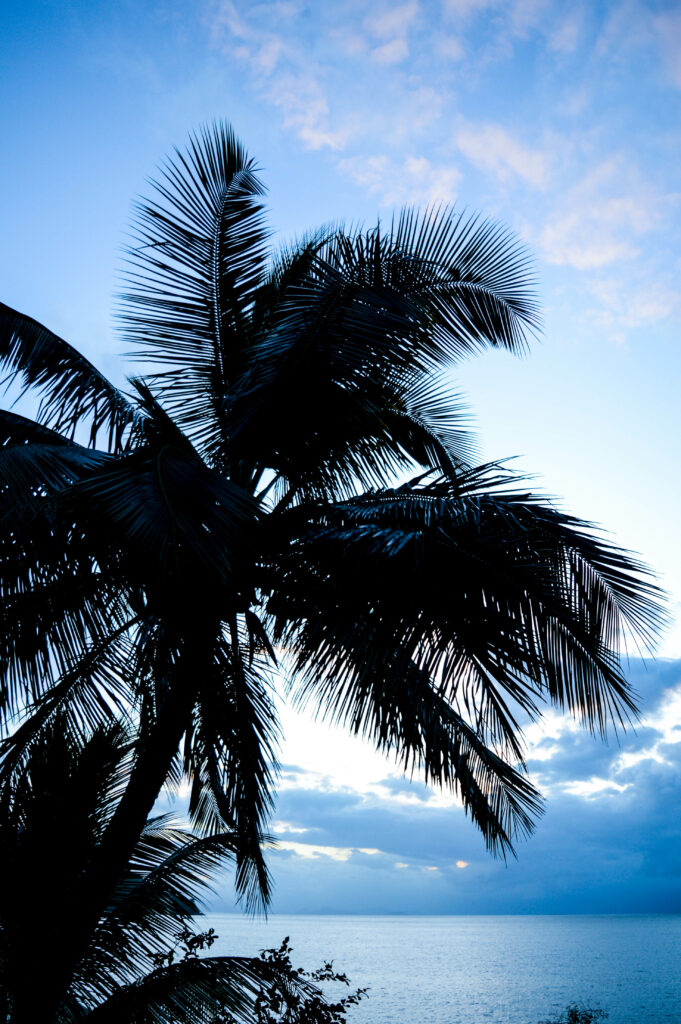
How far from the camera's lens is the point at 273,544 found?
6.06m

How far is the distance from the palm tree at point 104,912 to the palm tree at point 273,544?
0.51 meters

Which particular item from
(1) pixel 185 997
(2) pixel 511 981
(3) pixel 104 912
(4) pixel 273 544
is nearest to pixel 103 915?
(3) pixel 104 912

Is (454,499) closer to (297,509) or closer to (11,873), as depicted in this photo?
(297,509)

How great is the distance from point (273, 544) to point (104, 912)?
3981 mm

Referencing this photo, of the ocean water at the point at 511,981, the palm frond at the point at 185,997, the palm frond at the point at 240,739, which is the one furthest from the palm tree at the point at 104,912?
the ocean water at the point at 511,981

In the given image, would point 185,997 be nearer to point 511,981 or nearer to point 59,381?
point 59,381

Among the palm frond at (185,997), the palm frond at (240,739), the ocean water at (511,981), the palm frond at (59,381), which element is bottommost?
the ocean water at (511,981)

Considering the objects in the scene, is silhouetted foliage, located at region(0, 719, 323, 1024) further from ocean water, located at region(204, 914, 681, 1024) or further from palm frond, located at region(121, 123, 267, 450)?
ocean water, located at region(204, 914, 681, 1024)

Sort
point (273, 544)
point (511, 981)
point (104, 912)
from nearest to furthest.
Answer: point (273, 544), point (104, 912), point (511, 981)

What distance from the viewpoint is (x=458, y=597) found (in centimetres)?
555

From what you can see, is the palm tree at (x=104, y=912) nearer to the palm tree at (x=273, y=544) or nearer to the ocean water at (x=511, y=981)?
the palm tree at (x=273, y=544)

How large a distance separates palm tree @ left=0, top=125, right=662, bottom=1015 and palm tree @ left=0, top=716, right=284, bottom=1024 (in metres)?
0.51

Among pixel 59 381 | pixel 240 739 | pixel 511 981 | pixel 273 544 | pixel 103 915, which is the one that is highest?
pixel 59 381

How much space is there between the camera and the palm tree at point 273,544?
5.27 meters
